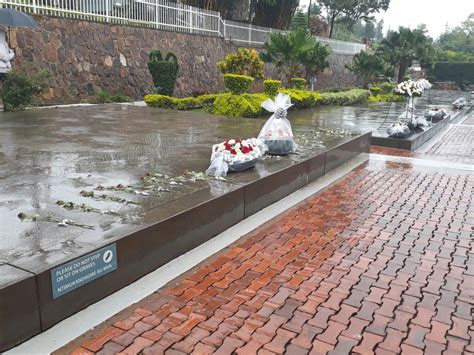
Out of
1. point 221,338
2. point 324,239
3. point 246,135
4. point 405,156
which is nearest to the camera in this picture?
point 221,338

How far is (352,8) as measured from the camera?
45.7m

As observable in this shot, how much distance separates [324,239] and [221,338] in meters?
1.88

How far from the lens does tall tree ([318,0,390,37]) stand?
4449 centimetres

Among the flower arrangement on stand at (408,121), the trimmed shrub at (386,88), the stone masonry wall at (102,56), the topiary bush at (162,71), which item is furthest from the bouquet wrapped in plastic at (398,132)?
the trimmed shrub at (386,88)

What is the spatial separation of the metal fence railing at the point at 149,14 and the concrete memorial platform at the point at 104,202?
599 centimetres

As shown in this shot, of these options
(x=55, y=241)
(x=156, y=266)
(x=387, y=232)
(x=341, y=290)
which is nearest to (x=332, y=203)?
(x=387, y=232)

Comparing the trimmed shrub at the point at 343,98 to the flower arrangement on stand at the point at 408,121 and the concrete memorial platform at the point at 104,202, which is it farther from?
the concrete memorial platform at the point at 104,202

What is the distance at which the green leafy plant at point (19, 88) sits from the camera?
398 inches

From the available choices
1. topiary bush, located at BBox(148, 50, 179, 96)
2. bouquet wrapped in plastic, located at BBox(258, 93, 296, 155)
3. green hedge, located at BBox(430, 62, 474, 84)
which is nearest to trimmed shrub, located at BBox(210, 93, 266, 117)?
topiary bush, located at BBox(148, 50, 179, 96)

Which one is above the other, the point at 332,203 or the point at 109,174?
the point at 109,174

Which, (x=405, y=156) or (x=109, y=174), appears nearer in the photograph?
(x=109, y=174)

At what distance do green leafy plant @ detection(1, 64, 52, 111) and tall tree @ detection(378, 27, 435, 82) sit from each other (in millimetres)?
23932

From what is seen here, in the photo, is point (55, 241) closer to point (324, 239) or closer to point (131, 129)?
point (324, 239)

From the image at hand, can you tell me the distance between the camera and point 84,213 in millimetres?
3707
